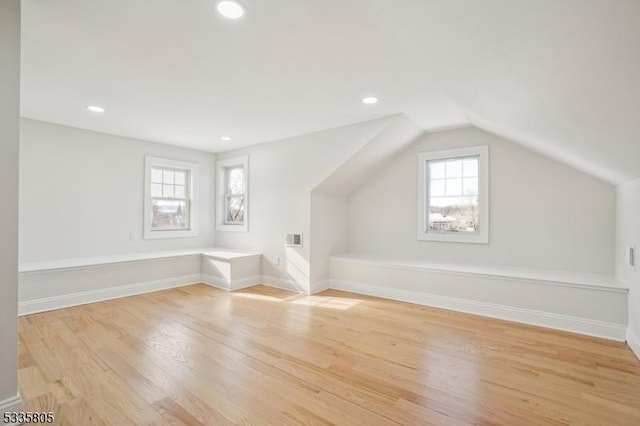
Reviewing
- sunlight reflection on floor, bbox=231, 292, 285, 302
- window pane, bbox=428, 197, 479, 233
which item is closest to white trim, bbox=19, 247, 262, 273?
sunlight reflection on floor, bbox=231, 292, 285, 302

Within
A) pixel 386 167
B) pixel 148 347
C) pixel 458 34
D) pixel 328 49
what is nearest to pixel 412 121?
pixel 386 167

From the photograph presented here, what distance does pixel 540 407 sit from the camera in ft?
5.98

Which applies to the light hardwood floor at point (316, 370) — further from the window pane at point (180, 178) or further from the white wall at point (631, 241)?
the window pane at point (180, 178)

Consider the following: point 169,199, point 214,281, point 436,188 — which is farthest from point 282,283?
point 436,188

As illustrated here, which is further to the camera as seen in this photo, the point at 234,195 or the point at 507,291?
the point at 234,195

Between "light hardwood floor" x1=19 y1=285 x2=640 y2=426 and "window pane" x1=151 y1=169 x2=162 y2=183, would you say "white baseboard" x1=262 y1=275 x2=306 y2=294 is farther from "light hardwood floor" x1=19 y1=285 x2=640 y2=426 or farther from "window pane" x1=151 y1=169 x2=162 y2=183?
"window pane" x1=151 y1=169 x2=162 y2=183

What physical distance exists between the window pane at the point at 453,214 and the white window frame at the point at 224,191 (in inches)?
120

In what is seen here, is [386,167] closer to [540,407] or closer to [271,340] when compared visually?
[271,340]

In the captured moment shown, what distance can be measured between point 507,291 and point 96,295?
5019mm

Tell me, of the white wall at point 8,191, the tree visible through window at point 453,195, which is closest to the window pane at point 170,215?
the white wall at point 8,191

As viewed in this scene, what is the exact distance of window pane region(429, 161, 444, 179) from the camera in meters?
4.32

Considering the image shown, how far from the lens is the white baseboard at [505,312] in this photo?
9.29 feet

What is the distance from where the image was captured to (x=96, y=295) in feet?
12.9

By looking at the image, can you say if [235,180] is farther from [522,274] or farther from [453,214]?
[522,274]
